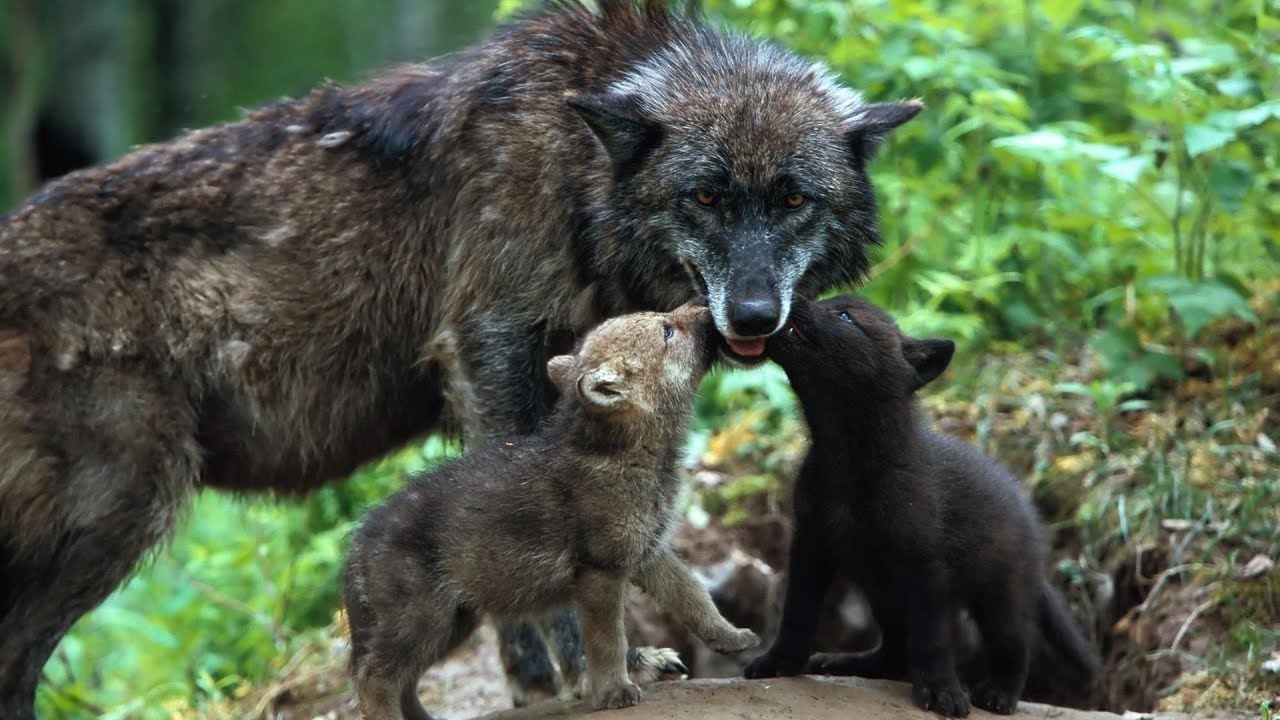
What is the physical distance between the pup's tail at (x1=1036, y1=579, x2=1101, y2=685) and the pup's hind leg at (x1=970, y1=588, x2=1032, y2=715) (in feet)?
1.85

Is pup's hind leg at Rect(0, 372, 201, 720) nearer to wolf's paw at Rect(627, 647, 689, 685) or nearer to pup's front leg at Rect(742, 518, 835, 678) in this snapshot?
wolf's paw at Rect(627, 647, 689, 685)

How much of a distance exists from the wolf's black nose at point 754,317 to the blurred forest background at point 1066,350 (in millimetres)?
2228

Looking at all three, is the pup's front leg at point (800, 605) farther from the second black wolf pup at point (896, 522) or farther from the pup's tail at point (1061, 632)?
the pup's tail at point (1061, 632)

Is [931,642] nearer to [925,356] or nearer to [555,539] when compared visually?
[925,356]

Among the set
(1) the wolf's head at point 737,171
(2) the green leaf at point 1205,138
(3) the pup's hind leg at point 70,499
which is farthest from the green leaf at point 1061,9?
(3) the pup's hind leg at point 70,499

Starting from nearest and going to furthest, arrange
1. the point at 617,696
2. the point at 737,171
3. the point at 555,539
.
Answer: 1. the point at 555,539
2. the point at 617,696
3. the point at 737,171

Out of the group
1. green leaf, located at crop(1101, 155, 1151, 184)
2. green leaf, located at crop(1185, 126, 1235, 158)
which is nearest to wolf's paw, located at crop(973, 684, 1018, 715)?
green leaf, located at crop(1101, 155, 1151, 184)

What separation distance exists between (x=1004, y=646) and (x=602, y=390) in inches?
69.1

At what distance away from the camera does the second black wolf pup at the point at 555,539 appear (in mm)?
4648

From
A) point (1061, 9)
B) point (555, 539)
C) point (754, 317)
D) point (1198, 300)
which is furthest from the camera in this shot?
point (1061, 9)

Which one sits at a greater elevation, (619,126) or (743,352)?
(619,126)

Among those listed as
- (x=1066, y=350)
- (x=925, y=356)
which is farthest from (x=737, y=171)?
(x=1066, y=350)

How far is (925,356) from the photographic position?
5125 millimetres

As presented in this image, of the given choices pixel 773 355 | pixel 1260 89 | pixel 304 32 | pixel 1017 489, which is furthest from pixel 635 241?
pixel 304 32
